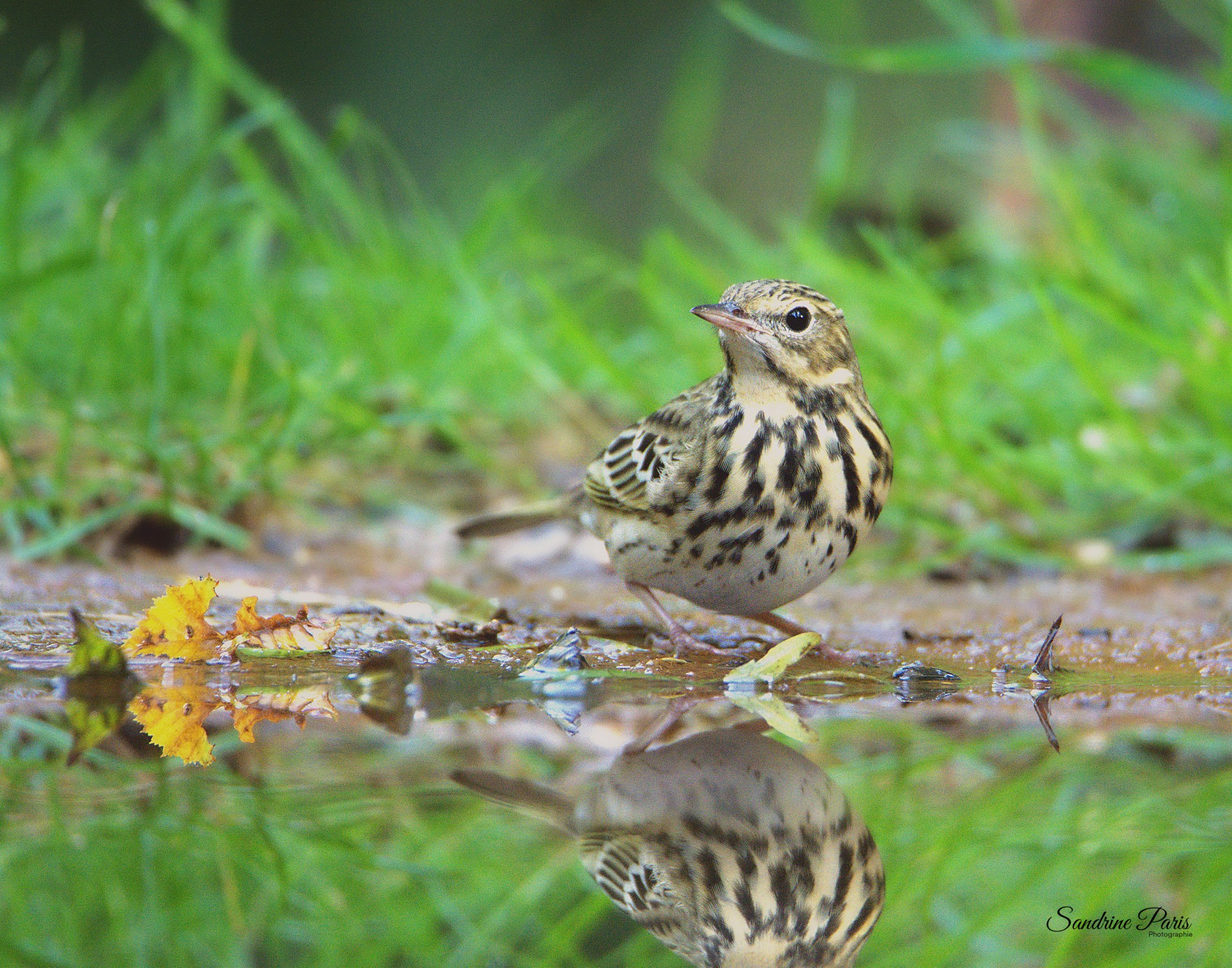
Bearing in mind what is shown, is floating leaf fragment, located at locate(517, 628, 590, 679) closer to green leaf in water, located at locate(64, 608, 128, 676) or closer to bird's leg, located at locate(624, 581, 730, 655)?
bird's leg, located at locate(624, 581, 730, 655)

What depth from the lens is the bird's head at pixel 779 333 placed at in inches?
139

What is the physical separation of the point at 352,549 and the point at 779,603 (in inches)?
91.2

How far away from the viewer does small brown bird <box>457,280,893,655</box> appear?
10.9 feet

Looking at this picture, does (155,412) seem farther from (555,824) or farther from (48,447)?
(555,824)

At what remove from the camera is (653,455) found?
3.70 m

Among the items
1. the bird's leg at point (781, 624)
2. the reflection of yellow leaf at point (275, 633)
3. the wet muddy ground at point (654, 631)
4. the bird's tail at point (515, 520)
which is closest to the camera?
the wet muddy ground at point (654, 631)

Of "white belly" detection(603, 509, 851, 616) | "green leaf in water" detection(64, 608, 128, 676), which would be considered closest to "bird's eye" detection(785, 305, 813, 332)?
"white belly" detection(603, 509, 851, 616)

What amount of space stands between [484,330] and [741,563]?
3229 millimetres

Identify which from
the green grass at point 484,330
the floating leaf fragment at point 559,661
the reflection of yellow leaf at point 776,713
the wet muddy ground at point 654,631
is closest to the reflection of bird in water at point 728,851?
the reflection of yellow leaf at point 776,713

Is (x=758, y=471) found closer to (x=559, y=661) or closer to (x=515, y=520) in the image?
(x=559, y=661)

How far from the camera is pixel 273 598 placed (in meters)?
3.71

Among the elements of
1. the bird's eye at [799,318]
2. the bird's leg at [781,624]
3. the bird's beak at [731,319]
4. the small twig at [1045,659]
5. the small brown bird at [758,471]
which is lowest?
the bird's leg at [781,624]

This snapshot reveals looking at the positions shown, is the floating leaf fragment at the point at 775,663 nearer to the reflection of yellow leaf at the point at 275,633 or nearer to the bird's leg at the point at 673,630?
the bird's leg at the point at 673,630

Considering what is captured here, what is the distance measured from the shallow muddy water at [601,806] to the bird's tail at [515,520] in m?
1.25
